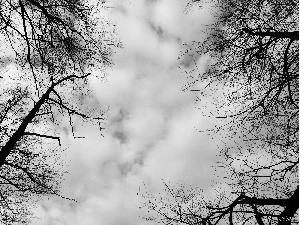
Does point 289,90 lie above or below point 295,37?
below

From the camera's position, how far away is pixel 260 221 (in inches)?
208

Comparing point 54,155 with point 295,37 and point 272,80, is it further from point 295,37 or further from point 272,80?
point 295,37

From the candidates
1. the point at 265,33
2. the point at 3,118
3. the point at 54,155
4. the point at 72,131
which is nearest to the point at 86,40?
the point at 72,131

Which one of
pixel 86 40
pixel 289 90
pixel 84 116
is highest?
pixel 84 116

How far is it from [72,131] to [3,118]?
125 inches

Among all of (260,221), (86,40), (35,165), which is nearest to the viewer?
(260,221)

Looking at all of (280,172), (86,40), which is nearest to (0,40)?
(86,40)

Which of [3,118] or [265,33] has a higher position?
[3,118]

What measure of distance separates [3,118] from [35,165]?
179cm

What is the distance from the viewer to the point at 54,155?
10.6m

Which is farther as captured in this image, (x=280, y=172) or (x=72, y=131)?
(x=72, y=131)

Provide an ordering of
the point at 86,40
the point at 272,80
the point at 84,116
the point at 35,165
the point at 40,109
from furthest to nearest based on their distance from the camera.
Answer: the point at 35,165
the point at 40,109
the point at 84,116
the point at 86,40
the point at 272,80

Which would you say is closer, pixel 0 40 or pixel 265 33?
pixel 265 33

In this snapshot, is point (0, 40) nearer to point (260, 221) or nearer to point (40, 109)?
point (40, 109)
